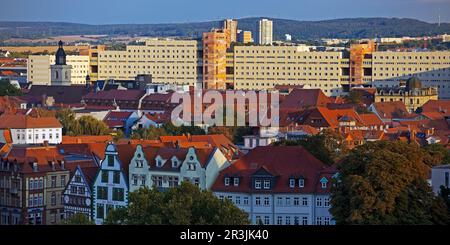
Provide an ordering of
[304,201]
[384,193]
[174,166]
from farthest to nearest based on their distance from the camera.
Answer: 1. [174,166]
2. [304,201]
3. [384,193]

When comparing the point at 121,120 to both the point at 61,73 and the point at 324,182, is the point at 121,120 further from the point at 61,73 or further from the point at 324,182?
the point at 61,73

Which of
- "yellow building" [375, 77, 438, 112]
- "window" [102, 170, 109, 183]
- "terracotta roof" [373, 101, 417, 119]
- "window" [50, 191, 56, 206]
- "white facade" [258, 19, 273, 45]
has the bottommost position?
"window" [50, 191, 56, 206]

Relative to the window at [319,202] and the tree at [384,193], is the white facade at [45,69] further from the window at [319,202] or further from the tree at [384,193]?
the tree at [384,193]

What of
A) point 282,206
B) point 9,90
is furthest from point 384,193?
point 9,90

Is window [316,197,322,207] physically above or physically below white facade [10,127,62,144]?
below

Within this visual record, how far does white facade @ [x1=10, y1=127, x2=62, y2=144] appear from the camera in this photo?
29781 millimetres

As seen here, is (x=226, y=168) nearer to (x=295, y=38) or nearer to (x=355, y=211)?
(x=355, y=211)

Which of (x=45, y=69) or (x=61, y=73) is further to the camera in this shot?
(x=45, y=69)

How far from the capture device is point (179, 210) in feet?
40.8

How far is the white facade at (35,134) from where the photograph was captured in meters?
29.8

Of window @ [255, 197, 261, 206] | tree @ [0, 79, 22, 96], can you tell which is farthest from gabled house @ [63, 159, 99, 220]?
tree @ [0, 79, 22, 96]

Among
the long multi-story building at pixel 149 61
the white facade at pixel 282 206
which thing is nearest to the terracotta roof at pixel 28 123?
the white facade at pixel 282 206

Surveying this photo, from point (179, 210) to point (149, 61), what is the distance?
211 ft

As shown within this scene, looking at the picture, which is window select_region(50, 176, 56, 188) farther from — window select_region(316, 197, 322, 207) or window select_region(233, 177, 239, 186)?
window select_region(316, 197, 322, 207)
